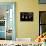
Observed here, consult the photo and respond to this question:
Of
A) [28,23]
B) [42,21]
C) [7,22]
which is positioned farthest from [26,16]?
[7,22]

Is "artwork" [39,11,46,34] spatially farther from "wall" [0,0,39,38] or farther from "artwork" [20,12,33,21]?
"artwork" [20,12,33,21]

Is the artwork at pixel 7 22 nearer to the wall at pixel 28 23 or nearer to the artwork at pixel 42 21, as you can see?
the wall at pixel 28 23

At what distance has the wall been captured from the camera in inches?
199

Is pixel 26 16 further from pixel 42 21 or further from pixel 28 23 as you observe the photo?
pixel 42 21

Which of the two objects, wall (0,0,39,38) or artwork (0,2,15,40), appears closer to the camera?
wall (0,0,39,38)

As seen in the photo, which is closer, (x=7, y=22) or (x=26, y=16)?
(x=26, y=16)

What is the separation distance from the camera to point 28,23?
509 centimetres

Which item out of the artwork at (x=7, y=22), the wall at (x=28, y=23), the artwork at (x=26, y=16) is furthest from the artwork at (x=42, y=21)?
the artwork at (x=7, y=22)

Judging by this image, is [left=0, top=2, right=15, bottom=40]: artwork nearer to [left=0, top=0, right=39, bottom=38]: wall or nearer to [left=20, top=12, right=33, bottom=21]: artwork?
[left=0, top=0, right=39, bottom=38]: wall

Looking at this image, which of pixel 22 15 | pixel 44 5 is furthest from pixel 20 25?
pixel 44 5

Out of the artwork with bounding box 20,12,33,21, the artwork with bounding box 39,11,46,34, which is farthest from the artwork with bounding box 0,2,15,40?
the artwork with bounding box 39,11,46,34

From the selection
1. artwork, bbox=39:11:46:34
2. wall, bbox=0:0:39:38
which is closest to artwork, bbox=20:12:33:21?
wall, bbox=0:0:39:38

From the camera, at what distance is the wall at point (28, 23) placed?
5051mm

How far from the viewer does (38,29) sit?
5.06m
